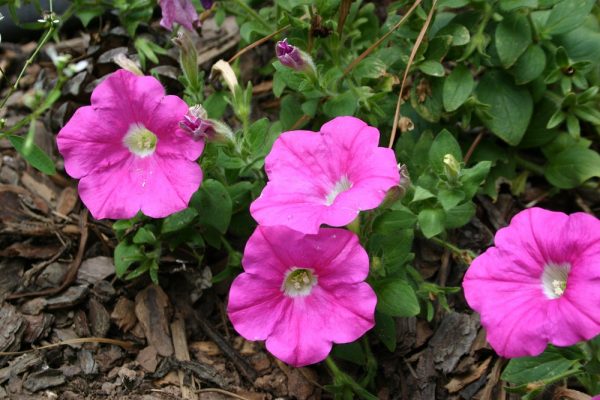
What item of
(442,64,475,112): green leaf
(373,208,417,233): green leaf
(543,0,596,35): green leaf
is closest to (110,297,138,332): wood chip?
(373,208,417,233): green leaf

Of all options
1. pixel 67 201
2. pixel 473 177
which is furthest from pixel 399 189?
pixel 67 201

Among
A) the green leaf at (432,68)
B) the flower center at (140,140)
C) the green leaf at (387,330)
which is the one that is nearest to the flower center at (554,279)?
the green leaf at (387,330)

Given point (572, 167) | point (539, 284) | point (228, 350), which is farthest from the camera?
point (572, 167)

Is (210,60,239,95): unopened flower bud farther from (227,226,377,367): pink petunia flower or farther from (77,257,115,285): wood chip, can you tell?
(77,257,115,285): wood chip

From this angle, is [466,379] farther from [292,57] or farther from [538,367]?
[292,57]

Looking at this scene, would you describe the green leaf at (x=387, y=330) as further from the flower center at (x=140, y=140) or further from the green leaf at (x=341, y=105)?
the flower center at (x=140, y=140)

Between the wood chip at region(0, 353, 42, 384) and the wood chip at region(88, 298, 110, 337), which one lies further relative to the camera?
the wood chip at region(88, 298, 110, 337)
